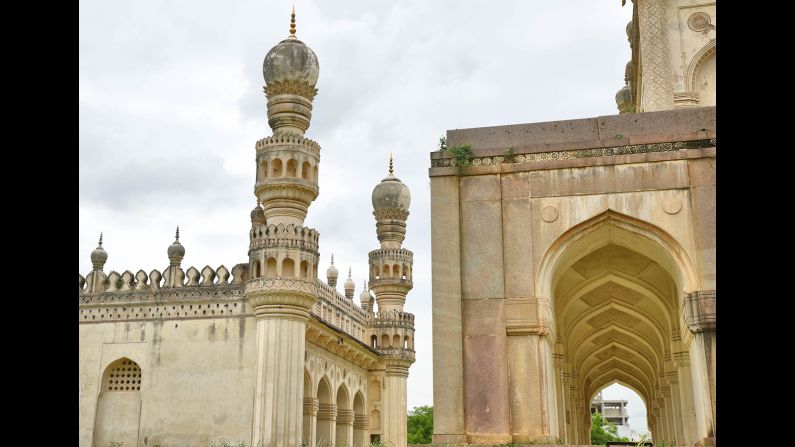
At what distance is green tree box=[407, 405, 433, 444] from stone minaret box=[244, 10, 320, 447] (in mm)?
27830

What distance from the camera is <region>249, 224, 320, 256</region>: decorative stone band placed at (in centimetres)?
1814

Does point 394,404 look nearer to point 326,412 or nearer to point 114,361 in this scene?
point 326,412

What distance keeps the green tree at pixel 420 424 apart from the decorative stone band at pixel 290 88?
29275mm

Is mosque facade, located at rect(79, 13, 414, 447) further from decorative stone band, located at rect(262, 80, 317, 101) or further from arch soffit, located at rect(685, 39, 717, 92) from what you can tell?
arch soffit, located at rect(685, 39, 717, 92)

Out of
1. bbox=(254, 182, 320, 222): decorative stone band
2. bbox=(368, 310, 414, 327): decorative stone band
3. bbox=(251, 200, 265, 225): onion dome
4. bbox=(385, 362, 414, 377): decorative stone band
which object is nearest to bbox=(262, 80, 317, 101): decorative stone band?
bbox=(254, 182, 320, 222): decorative stone band

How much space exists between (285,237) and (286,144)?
217 centimetres

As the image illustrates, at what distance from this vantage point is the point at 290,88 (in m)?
18.9

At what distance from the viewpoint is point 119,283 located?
21297 millimetres

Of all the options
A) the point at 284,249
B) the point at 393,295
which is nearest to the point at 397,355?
the point at 393,295

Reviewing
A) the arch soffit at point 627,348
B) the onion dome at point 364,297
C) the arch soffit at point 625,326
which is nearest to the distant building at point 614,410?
the onion dome at point 364,297

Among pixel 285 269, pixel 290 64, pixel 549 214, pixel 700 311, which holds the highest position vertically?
pixel 290 64

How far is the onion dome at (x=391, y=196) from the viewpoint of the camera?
26906 millimetres

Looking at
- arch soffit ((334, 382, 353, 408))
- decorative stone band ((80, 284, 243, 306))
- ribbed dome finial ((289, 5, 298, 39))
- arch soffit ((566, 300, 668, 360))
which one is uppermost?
ribbed dome finial ((289, 5, 298, 39))
